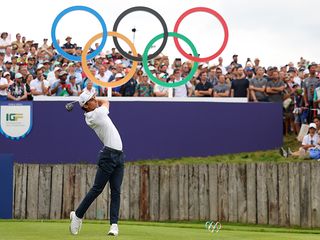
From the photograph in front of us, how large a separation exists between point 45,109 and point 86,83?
139 cm

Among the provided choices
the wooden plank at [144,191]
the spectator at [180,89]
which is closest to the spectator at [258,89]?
the spectator at [180,89]

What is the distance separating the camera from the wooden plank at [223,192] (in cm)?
1744

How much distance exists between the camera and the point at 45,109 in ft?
72.4

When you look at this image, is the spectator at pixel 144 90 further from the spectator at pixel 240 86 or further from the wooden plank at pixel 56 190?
the wooden plank at pixel 56 190

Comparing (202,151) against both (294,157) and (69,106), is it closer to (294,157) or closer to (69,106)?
(294,157)

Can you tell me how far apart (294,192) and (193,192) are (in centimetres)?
218

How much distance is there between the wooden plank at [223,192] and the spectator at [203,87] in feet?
19.9

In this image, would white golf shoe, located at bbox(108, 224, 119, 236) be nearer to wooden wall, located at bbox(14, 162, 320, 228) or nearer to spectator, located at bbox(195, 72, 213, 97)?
wooden wall, located at bbox(14, 162, 320, 228)

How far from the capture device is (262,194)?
17.1 m

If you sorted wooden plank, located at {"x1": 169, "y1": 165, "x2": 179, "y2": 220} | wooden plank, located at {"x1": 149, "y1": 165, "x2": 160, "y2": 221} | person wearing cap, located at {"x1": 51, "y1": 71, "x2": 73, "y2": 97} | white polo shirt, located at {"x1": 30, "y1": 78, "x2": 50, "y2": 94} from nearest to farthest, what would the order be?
wooden plank, located at {"x1": 169, "y1": 165, "x2": 179, "y2": 220} < wooden plank, located at {"x1": 149, "y1": 165, "x2": 160, "y2": 221} < white polo shirt, located at {"x1": 30, "y1": 78, "x2": 50, "y2": 94} < person wearing cap, located at {"x1": 51, "y1": 71, "x2": 73, "y2": 97}

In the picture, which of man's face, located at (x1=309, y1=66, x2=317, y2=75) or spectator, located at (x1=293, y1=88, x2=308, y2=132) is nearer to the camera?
man's face, located at (x1=309, y1=66, x2=317, y2=75)

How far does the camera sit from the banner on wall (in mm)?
21469

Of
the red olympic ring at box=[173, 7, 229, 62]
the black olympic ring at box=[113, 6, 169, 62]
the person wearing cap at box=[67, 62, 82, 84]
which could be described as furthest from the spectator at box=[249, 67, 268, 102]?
the person wearing cap at box=[67, 62, 82, 84]

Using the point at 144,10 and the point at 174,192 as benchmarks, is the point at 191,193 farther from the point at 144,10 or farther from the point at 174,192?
the point at 144,10
